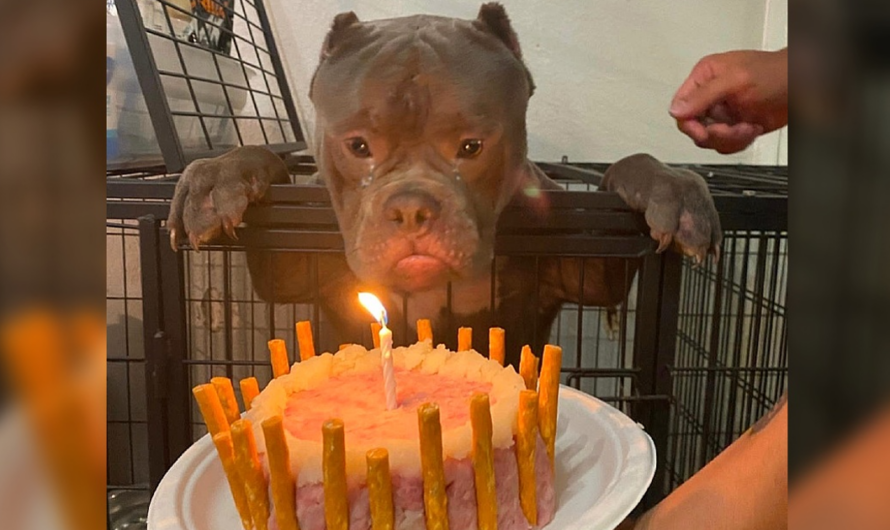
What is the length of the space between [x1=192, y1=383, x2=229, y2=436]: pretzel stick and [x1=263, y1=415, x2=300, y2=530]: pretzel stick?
0.23 feet

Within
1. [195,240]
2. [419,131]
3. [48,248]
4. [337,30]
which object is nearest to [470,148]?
[419,131]

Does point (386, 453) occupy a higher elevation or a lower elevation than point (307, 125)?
lower

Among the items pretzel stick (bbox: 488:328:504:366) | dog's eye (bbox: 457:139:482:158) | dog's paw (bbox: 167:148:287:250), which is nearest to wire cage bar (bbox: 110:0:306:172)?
dog's paw (bbox: 167:148:287:250)

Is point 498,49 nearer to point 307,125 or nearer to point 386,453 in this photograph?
point 307,125

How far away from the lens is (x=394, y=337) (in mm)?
669

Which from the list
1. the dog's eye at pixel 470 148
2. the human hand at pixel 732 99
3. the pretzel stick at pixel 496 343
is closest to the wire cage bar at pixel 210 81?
the dog's eye at pixel 470 148

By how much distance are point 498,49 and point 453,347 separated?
0.93 ft

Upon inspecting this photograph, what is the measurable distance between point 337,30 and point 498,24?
5.6 inches

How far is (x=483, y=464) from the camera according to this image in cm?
42

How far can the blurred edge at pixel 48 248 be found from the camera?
1.03 feet

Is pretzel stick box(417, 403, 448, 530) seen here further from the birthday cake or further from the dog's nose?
the dog's nose

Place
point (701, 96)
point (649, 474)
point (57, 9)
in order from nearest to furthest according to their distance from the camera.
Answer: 1. point (57, 9)
2. point (649, 474)
3. point (701, 96)

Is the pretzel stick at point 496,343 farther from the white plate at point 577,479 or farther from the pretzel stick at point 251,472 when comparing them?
the pretzel stick at point 251,472

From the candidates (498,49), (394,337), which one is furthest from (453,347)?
(498,49)
